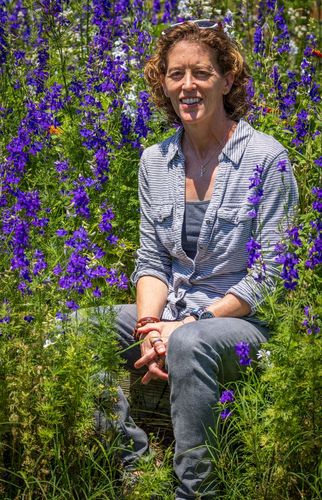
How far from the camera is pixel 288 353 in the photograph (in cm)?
330

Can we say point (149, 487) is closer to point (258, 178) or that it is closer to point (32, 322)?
point (32, 322)

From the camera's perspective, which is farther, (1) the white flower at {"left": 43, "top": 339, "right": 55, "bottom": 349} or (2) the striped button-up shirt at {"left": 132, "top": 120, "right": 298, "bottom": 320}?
(2) the striped button-up shirt at {"left": 132, "top": 120, "right": 298, "bottom": 320}

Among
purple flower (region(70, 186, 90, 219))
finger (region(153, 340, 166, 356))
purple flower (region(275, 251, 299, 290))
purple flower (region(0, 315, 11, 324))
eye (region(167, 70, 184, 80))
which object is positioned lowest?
finger (region(153, 340, 166, 356))

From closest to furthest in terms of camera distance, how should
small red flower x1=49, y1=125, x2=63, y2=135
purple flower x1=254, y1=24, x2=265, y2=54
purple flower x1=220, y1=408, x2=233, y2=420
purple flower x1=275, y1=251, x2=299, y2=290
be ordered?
purple flower x1=275, y1=251, x2=299, y2=290 → purple flower x1=220, y1=408, x2=233, y2=420 → small red flower x1=49, y1=125, x2=63, y2=135 → purple flower x1=254, y1=24, x2=265, y2=54

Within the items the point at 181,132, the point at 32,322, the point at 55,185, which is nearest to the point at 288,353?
the point at 32,322

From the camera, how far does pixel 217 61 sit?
13.3ft

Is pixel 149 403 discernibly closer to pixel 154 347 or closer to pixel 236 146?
pixel 154 347

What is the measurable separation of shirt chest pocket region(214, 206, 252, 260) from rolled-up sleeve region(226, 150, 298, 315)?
1.6 inches

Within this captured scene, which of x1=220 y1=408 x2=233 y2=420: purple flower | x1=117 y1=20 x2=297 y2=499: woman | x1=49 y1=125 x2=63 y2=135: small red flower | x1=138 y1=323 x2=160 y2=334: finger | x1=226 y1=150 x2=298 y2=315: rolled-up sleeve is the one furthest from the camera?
x1=49 y1=125 x2=63 y2=135: small red flower

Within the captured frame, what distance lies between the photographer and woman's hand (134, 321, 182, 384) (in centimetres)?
379

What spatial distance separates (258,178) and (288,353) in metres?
0.67

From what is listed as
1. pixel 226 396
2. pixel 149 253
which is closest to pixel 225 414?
pixel 226 396

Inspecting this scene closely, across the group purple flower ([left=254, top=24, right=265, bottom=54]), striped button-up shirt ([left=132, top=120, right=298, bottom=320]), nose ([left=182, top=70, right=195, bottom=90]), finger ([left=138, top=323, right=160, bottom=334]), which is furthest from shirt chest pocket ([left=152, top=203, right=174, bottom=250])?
purple flower ([left=254, top=24, right=265, bottom=54])

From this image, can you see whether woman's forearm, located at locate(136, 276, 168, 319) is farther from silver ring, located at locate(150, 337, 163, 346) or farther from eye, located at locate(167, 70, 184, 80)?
eye, located at locate(167, 70, 184, 80)
